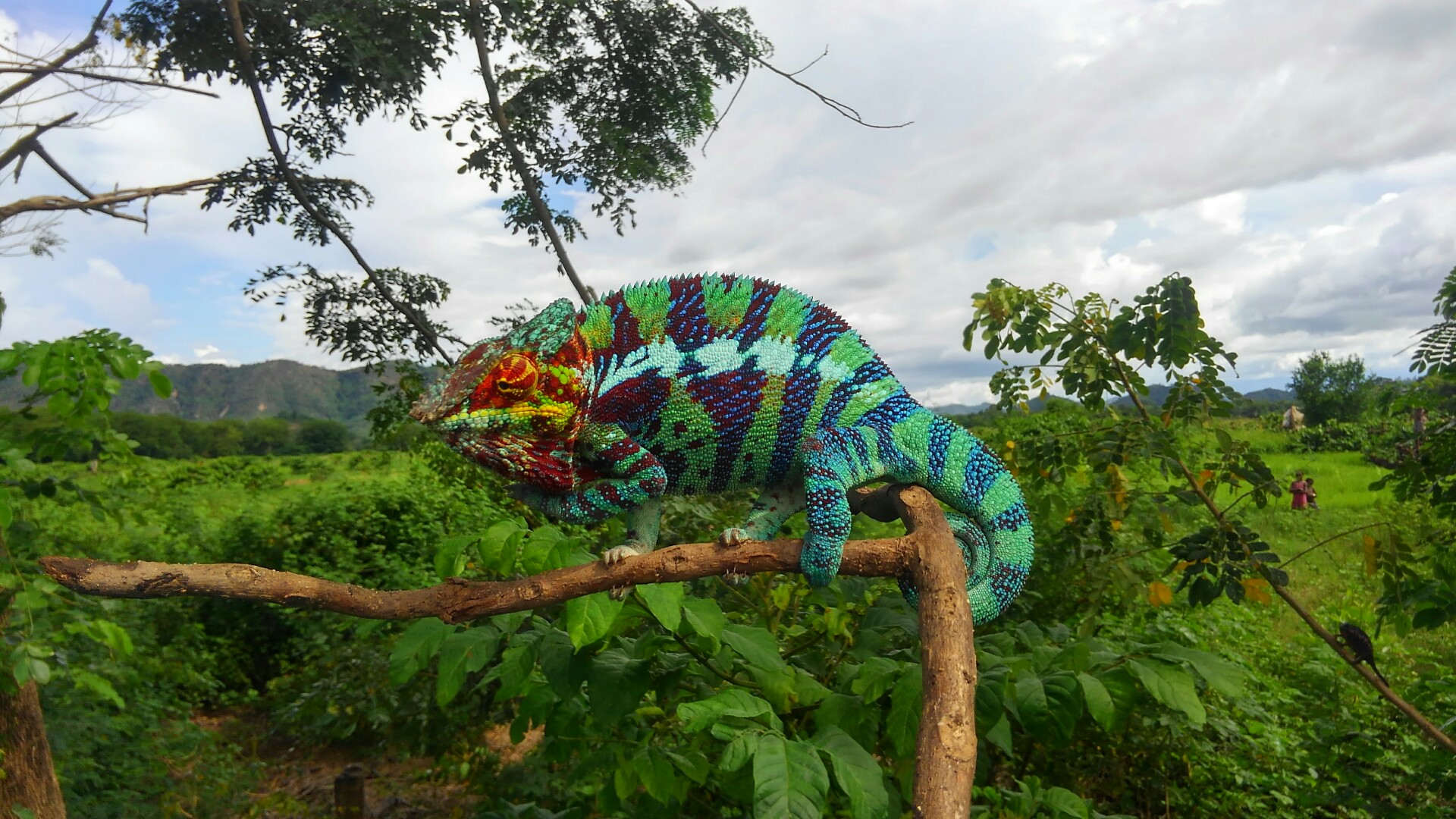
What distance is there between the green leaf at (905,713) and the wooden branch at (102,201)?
17.6 ft

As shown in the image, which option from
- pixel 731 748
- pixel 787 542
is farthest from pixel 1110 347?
pixel 731 748

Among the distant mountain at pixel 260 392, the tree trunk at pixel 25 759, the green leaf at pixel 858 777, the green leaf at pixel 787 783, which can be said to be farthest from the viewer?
the distant mountain at pixel 260 392

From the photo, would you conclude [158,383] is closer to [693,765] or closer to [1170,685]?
[693,765]

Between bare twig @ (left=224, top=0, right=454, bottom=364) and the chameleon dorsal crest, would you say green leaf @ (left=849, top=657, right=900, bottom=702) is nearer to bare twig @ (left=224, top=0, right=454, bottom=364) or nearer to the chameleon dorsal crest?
the chameleon dorsal crest

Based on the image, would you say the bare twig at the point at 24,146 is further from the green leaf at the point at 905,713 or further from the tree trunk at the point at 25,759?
the green leaf at the point at 905,713

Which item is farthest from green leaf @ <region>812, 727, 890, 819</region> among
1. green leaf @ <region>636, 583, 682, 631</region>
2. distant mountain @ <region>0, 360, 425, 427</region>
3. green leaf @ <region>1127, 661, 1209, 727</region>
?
distant mountain @ <region>0, 360, 425, 427</region>

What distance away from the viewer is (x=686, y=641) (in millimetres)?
1727

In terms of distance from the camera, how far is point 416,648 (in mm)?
1494

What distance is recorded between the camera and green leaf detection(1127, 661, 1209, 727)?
1386 mm

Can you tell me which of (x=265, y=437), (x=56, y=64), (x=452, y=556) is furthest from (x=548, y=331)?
(x=265, y=437)

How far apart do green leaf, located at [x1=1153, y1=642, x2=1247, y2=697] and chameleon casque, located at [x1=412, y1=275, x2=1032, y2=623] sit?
364 millimetres

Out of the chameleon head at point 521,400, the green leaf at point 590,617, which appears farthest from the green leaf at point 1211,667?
the chameleon head at point 521,400

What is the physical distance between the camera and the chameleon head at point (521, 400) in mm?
1251

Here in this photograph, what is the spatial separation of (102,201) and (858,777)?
6.56 meters
